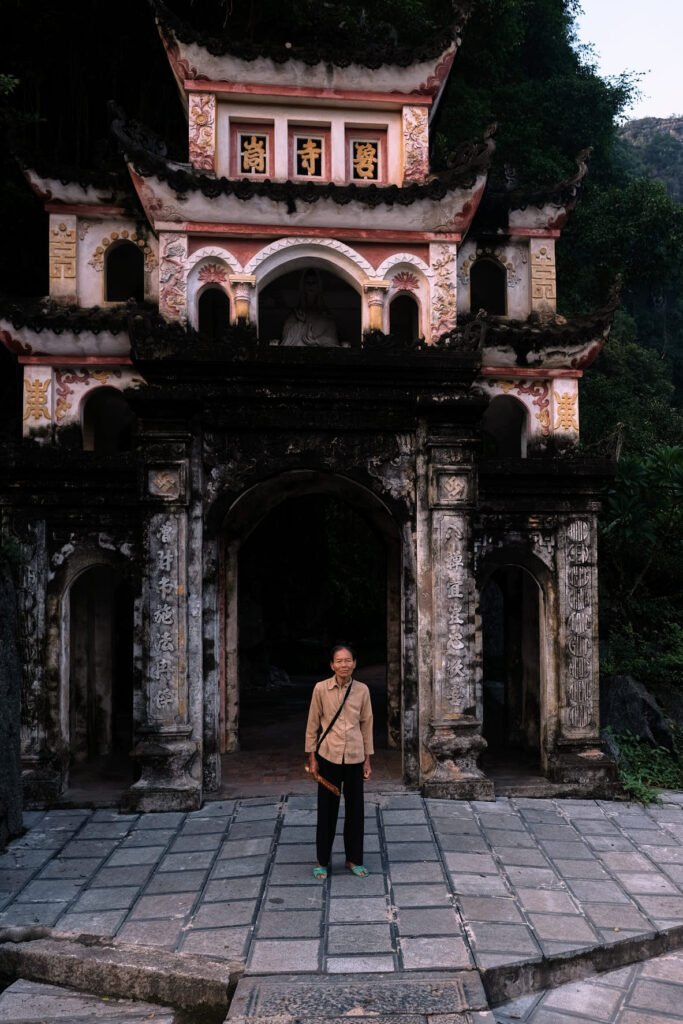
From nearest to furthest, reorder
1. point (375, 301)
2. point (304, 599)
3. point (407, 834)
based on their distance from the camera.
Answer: point (407, 834), point (375, 301), point (304, 599)

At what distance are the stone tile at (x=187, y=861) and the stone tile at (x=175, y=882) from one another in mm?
106

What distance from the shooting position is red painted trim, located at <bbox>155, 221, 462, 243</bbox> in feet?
31.7

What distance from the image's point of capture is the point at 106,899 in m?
6.21

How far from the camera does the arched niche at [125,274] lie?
11.7 m

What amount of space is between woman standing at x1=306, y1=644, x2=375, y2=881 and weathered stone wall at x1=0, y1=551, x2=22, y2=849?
10.3 feet

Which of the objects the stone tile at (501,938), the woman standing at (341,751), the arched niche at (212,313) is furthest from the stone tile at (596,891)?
the arched niche at (212,313)

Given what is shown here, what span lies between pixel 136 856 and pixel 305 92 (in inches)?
371

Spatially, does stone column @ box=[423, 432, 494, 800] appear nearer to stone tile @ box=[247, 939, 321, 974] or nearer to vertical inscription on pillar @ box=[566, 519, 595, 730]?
vertical inscription on pillar @ box=[566, 519, 595, 730]

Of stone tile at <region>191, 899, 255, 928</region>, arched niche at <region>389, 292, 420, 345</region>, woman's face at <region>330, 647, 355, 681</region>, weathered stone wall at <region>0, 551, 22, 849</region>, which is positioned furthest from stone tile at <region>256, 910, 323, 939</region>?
arched niche at <region>389, 292, 420, 345</region>

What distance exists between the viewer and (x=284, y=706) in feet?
48.5

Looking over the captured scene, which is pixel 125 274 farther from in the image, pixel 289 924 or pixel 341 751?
pixel 289 924

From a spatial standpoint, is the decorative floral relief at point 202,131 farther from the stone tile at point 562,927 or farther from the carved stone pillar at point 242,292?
the stone tile at point 562,927

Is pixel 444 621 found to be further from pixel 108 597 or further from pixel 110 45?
pixel 110 45

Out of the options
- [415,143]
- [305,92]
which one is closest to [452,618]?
[415,143]
